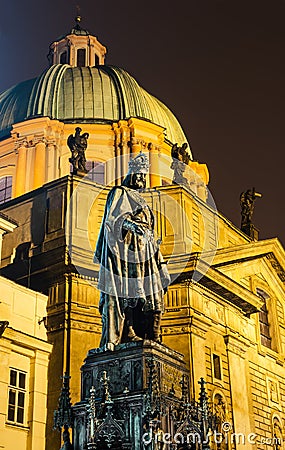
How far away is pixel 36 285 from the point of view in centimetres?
2373

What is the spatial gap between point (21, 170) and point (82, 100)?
16.5 feet

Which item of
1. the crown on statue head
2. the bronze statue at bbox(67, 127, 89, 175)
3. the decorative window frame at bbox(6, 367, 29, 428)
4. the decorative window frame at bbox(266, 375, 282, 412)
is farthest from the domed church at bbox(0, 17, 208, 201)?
the crown on statue head

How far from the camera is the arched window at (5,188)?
Answer: 33.3 meters

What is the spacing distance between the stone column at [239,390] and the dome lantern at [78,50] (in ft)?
64.7

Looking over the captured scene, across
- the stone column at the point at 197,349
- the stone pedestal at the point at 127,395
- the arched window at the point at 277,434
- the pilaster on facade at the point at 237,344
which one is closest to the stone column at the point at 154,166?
the pilaster on facade at the point at 237,344

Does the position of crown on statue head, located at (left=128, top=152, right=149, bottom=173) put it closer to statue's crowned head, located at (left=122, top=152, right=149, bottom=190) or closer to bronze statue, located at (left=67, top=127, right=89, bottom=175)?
statue's crowned head, located at (left=122, top=152, right=149, bottom=190)

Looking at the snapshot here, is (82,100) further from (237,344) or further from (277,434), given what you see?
(277,434)

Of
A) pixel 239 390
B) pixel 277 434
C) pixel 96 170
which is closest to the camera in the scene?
pixel 239 390

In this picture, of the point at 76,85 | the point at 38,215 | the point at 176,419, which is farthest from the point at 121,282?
the point at 76,85

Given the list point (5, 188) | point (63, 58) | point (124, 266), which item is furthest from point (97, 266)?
point (63, 58)

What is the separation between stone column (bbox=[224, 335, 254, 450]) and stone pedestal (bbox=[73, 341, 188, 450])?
684 inches

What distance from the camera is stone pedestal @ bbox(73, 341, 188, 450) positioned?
7.96 metres

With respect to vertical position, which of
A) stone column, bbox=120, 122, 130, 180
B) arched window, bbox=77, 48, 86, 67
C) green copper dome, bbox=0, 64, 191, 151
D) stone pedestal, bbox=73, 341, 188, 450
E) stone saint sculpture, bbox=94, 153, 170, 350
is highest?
arched window, bbox=77, 48, 86, 67

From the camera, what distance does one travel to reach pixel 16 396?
20578 millimetres
